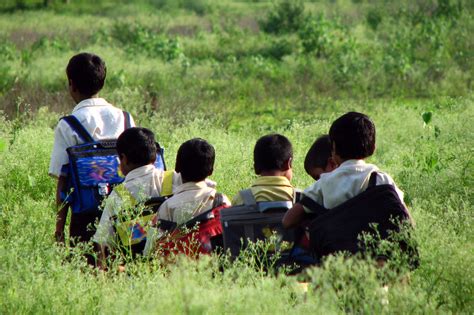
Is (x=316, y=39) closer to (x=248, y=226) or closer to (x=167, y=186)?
(x=167, y=186)

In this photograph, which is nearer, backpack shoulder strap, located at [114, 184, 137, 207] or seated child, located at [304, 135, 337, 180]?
backpack shoulder strap, located at [114, 184, 137, 207]

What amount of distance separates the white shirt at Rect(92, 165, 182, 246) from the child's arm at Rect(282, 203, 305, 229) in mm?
668

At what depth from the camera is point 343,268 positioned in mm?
3504

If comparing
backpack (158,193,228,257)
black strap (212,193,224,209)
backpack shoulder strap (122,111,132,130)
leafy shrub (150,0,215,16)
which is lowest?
leafy shrub (150,0,215,16)

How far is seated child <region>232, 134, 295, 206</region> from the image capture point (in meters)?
4.71

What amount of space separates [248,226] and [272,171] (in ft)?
1.42

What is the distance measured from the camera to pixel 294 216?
14.2 feet

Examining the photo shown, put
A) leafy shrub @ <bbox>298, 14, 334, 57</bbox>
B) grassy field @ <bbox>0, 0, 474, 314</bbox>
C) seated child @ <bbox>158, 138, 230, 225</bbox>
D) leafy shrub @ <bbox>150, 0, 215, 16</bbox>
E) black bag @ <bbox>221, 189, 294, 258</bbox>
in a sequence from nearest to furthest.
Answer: grassy field @ <bbox>0, 0, 474, 314</bbox> → black bag @ <bbox>221, 189, 294, 258</bbox> → seated child @ <bbox>158, 138, 230, 225</bbox> → leafy shrub @ <bbox>298, 14, 334, 57</bbox> → leafy shrub @ <bbox>150, 0, 215, 16</bbox>

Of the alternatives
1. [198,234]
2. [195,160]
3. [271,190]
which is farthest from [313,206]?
[195,160]

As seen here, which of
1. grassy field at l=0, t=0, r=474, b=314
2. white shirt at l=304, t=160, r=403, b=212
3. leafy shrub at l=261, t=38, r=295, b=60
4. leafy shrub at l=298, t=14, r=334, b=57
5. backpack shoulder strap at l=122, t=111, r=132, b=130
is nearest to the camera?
grassy field at l=0, t=0, r=474, b=314

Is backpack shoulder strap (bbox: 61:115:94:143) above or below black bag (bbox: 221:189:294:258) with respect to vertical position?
above

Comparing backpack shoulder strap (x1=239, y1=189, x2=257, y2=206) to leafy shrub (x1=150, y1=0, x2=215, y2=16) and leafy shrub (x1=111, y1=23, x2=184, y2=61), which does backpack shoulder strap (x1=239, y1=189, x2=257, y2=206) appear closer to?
leafy shrub (x1=111, y1=23, x2=184, y2=61)

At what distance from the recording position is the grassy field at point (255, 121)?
150 inches

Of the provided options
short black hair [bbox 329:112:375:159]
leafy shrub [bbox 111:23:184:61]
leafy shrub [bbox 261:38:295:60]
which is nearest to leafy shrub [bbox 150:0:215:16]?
leafy shrub [bbox 111:23:184:61]
